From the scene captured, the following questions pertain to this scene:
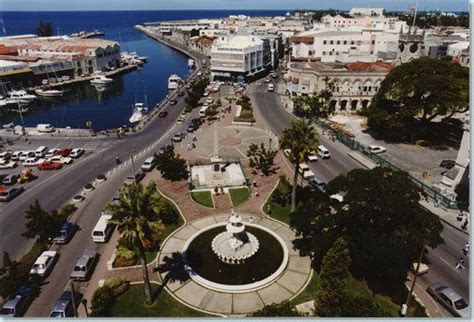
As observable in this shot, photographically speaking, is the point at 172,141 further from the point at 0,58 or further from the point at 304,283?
the point at 0,58

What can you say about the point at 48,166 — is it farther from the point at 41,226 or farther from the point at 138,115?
the point at 138,115

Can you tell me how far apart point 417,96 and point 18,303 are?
81.3m

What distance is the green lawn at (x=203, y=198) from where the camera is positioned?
5700 cm

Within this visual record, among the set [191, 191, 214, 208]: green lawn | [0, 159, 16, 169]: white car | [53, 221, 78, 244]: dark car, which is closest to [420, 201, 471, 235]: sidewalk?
[191, 191, 214, 208]: green lawn

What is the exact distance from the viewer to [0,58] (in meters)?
164

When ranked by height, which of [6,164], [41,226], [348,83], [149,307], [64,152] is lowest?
[149,307]

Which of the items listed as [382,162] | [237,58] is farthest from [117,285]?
[237,58]

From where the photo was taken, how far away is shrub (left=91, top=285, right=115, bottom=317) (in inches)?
1396

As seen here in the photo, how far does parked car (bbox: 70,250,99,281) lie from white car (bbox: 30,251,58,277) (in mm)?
3129

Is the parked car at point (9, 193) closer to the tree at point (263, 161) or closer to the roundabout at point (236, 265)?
the roundabout at point (236, 265)

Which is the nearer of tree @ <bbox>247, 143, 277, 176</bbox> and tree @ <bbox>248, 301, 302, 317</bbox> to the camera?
tree @ <bbox>248, 301, 302, 317</bbox>

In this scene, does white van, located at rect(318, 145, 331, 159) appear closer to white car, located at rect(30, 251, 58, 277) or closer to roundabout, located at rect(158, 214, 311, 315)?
roundabout, located at rect(158, 214, 311, 315)

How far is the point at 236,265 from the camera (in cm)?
4356

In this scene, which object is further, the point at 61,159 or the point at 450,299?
the point at 61,159
